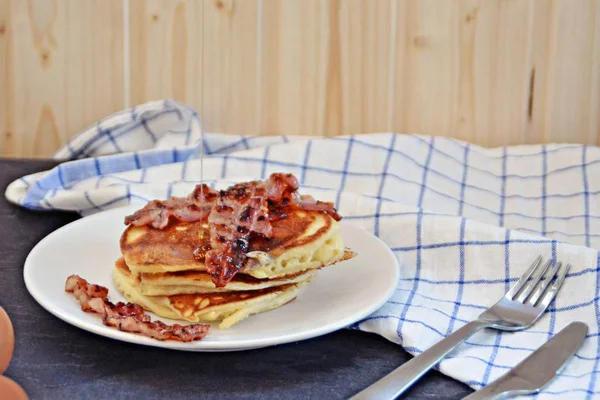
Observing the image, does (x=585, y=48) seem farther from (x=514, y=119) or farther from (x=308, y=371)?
(x=308, y=371)

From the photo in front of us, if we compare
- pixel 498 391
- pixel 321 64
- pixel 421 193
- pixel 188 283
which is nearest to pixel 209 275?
pixel 188 283

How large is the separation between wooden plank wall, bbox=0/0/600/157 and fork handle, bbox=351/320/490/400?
0.86 metres

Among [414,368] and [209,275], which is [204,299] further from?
[414,368]

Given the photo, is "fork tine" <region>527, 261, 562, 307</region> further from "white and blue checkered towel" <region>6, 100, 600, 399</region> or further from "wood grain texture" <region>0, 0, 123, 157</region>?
"wood grain texture" <region>0, 0, 123, 157</region>

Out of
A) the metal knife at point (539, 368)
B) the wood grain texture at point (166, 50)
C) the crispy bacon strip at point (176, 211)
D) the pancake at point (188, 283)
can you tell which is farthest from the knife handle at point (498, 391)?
the wood grain texture at point (166, 50)

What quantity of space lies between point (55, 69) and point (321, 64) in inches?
23.3

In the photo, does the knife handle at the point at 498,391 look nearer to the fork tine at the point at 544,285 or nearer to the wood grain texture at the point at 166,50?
the fork tine at the point at 544,285

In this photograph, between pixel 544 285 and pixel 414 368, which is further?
pixel 544 285

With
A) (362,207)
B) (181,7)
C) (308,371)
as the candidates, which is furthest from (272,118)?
(308,371)

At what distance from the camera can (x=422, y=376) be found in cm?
96

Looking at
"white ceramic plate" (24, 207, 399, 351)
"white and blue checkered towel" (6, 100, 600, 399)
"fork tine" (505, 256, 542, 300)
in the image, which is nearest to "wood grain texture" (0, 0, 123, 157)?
"white and blue checkered towel" (6, 100, 600, 399)

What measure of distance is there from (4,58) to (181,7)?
415mm

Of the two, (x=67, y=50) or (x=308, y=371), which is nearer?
(x=308, y=371)

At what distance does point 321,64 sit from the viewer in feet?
5.93
